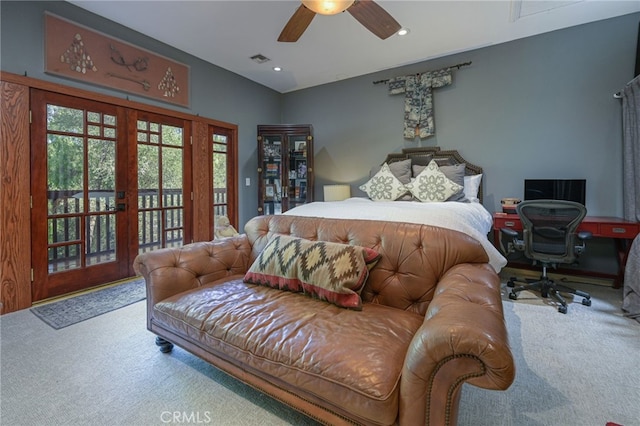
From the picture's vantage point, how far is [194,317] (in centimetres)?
147

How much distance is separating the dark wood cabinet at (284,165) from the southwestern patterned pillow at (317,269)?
10.1 feet

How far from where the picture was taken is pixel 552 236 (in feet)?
8.82

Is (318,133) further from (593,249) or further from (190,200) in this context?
(593,249)

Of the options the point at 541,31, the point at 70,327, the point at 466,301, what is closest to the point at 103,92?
the point at 70,327

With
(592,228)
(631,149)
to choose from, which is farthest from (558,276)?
(631,149)

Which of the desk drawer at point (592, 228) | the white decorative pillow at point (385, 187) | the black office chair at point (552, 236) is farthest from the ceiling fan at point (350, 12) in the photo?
the desk drawer at point (592, 228)

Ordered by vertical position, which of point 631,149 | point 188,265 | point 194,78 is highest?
point 194,78

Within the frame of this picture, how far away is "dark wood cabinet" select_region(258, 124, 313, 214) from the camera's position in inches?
190

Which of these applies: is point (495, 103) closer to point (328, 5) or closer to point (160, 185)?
point (328, 5)

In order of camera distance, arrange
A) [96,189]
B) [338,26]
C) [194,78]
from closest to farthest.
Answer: [96,189], [338,26], [194,78]

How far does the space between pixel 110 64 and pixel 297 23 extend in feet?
7.23

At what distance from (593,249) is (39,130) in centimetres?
592

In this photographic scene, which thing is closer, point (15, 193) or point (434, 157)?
point (15, 193)

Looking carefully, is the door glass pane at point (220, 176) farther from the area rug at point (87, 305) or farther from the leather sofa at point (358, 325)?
the leather sofa at point (358, 325)
